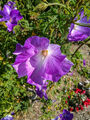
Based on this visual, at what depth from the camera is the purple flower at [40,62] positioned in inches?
30.3

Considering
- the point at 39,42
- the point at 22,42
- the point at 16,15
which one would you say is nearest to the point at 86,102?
the point at 22,42

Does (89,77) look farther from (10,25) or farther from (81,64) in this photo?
(10,25)

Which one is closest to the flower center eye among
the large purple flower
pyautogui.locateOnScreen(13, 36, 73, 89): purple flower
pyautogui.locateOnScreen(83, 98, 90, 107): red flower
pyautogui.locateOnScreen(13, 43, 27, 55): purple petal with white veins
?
pyautogui.locateOnScreen(13, 36, 73, 89): purple flower

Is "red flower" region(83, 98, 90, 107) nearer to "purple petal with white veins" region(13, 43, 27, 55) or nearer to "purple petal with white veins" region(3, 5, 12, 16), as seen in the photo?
"purple petal with white veins" region(3, 5, 12, 16)

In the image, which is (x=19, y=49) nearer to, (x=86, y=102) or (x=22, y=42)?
(x=22, y=42)

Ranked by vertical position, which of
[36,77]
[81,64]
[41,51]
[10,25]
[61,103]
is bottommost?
[61,103]

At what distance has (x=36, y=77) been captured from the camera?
865mm

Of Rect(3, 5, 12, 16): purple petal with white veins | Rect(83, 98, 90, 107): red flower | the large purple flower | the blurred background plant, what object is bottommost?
Rect(83, 98, 90, 107): red flower

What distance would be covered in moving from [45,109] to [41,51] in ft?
6.53

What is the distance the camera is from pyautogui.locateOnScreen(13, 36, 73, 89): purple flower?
770mm

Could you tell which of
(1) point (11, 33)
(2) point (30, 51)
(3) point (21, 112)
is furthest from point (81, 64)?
(2) point (30, 51)

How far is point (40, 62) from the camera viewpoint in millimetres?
922

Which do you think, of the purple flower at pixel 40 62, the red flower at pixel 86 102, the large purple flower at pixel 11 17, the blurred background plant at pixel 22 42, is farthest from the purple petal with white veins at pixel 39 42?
the red flower at pixel 86 102

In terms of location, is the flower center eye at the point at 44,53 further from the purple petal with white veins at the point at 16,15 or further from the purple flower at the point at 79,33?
the purple petal with white veins at the point at 16,15
